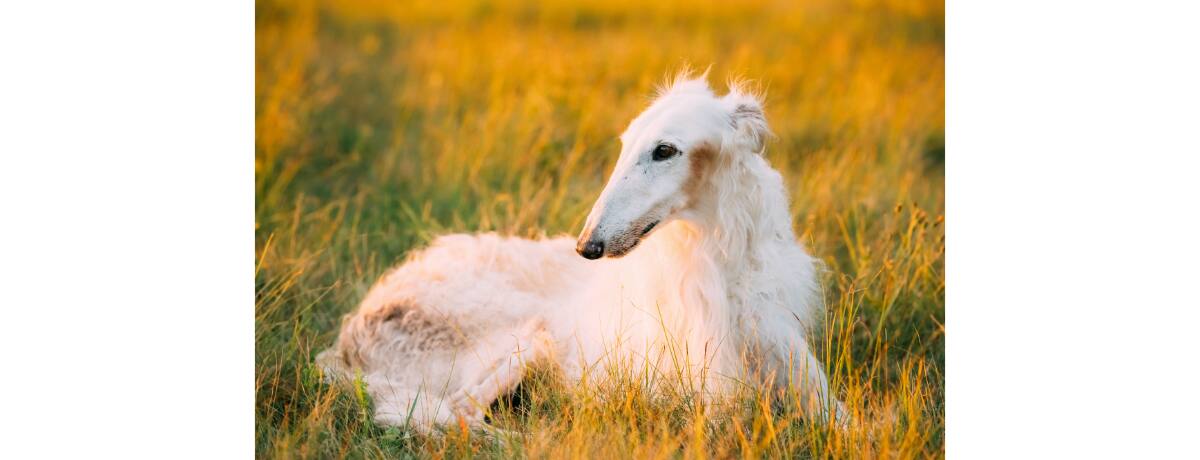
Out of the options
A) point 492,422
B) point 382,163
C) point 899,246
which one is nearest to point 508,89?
point 382,163

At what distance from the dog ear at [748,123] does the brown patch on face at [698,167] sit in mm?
95

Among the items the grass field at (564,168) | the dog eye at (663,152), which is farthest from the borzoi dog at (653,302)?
the grass field at (564,168)

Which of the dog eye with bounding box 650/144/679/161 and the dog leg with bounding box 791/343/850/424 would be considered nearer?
the dog eye with bounding box 650/144/679/161

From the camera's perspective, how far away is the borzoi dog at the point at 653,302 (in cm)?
256

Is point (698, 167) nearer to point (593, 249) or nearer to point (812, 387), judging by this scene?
point (593, 249)

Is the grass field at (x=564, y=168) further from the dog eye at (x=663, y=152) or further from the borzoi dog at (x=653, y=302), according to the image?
the dog eye at (x=663, y=152)

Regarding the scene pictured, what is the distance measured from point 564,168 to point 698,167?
76.3 inches

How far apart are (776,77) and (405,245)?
1986mm

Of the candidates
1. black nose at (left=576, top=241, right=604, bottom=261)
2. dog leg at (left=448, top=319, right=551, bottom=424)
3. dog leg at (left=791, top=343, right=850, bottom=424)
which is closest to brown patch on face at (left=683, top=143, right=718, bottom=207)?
black nose at (left=576, top=241, right=604, bottom=261)

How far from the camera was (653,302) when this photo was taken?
2.77m

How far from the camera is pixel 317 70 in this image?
5129mm

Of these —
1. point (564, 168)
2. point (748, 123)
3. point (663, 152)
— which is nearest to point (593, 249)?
point (663, 152)

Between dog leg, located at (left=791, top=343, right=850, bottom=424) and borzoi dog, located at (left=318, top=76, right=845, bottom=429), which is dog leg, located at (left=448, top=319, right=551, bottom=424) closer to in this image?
borzoi dog, located at (left=318, top=76, right=845, bottom=429)

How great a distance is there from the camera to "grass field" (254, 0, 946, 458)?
2754 mm
